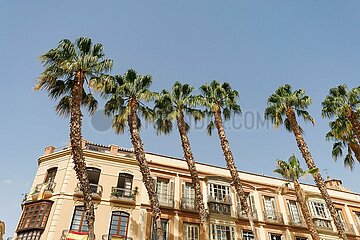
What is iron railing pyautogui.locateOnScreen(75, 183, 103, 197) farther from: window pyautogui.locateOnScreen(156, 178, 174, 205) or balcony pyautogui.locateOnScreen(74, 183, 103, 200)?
window pyautogui.locateOnScreen(156, 178, 174, 205)

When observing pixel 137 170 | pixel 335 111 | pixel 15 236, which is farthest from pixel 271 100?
pixel 15 236

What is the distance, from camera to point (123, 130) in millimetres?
23516

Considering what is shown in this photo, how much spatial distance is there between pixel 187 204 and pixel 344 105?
53.1 ft

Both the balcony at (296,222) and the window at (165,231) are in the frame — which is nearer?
the window at (165,231)

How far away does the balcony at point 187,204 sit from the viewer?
25.4m

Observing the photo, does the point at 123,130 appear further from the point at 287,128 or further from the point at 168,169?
the point at 287,128

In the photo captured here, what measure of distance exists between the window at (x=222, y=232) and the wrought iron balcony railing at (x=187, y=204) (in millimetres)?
2195

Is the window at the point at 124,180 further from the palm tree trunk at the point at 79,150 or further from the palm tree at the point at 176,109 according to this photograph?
the palm tree trunk at the point at 79,150

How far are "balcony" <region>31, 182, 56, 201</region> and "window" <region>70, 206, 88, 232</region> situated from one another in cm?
254

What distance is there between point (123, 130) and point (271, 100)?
555 inches

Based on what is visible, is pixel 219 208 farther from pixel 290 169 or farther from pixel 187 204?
pixel 290 169

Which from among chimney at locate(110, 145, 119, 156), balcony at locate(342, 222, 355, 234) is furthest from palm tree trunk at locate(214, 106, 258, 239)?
balcony at locate(342, 222, 355, 234)

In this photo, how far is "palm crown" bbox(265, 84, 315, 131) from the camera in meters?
26.6

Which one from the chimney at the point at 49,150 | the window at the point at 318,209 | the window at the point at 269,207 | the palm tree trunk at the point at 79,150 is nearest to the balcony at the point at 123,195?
the chimney at the point at 49,150
